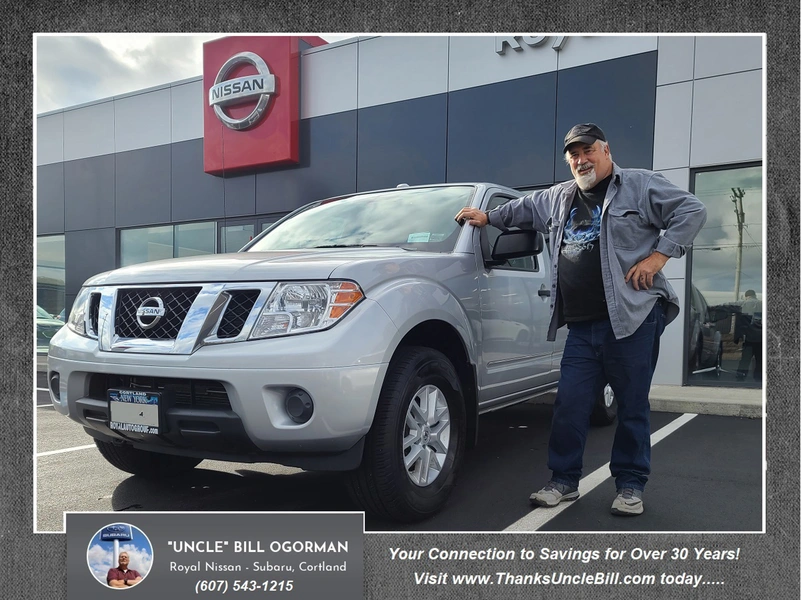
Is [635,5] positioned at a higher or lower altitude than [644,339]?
higher

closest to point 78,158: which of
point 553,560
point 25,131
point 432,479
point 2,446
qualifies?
point 25,131

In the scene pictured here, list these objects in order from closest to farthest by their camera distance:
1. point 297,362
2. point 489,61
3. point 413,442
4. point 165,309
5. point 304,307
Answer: point 297,362
point 304,307
point 165,309
point 413,442
point 489,61

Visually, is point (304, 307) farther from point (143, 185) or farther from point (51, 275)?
point (143, 185)

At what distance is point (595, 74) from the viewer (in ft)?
12.1

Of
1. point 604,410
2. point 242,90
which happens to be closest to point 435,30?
point 242,90

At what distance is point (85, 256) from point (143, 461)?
1.19 meters

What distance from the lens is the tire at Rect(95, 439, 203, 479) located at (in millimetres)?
2953

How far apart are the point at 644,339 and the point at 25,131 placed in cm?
308

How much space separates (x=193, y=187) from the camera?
14.1ft

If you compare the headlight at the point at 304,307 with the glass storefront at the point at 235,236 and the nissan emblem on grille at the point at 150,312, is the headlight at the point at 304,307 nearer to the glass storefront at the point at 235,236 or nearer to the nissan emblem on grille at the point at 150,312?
the nissan emblem on grille at the point at 150,312

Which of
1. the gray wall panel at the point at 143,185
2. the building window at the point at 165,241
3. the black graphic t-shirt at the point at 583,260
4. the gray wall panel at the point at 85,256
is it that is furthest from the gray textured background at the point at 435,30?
the gray wall panel at the point at 143,185

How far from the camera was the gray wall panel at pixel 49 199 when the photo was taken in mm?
2783

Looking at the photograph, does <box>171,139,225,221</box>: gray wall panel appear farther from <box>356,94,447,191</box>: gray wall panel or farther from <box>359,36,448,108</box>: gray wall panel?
<box>359,36,448,108</box>: gray wall panel

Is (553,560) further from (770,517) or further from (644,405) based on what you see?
(770,517)
